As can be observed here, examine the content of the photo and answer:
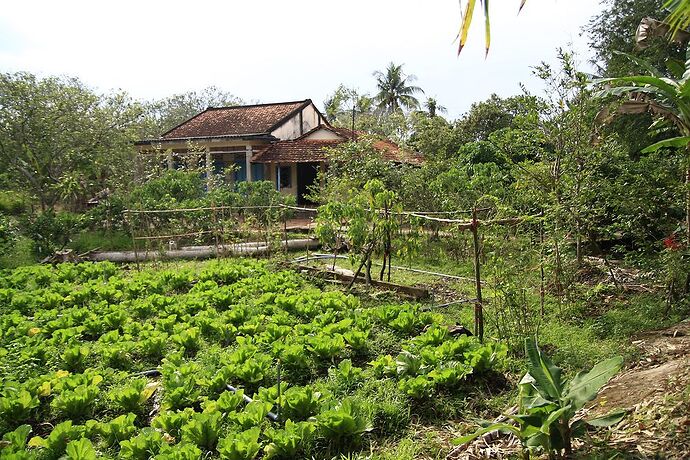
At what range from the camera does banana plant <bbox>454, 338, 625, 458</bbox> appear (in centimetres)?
311

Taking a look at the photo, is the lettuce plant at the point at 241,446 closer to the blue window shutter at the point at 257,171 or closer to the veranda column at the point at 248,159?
the veranda column at the point at 248,159

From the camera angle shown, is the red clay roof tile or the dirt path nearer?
the dirt path

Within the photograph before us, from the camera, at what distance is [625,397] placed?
12.4 ft

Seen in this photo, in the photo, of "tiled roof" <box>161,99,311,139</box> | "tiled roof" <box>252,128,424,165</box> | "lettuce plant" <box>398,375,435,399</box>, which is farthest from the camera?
"tiled roof" <box>161,99,311,139</box>

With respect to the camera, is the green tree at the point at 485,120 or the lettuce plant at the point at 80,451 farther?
the green tree at the point at 485,120

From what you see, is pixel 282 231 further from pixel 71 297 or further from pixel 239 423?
pixel 239 423

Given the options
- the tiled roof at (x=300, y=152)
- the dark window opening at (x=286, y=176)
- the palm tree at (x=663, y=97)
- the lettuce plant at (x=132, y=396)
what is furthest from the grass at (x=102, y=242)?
the palm tree at (x=663, y=97)

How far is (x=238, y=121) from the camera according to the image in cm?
2445

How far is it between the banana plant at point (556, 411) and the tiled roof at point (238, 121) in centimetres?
1985

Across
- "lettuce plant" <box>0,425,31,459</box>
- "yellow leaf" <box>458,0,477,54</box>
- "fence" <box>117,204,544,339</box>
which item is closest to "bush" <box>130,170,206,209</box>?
"fence" <box>117,204,544,339</box>

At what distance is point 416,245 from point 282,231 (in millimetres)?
5629

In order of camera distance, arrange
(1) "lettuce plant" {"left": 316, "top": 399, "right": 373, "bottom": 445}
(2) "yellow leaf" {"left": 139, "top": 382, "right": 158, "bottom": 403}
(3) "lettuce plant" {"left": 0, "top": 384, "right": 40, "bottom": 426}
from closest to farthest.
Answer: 1. (1) "lettuce plant" {"left": 316, "top": 399, "right": 373, "bottom": 445}
2. (3) "lettuce plant" {"left": 0, "top": 384, "right": 40, "bottom": 426}
3. (2) "yellow leaf" {"left": 139, "top": 382, "right": 158, "bottom": 403}

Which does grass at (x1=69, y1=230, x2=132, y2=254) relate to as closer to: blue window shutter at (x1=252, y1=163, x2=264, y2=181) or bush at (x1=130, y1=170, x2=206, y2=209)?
bush at (x1=130, y1=170, x2=206, y2=209)

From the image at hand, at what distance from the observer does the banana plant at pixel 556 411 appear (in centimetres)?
311
